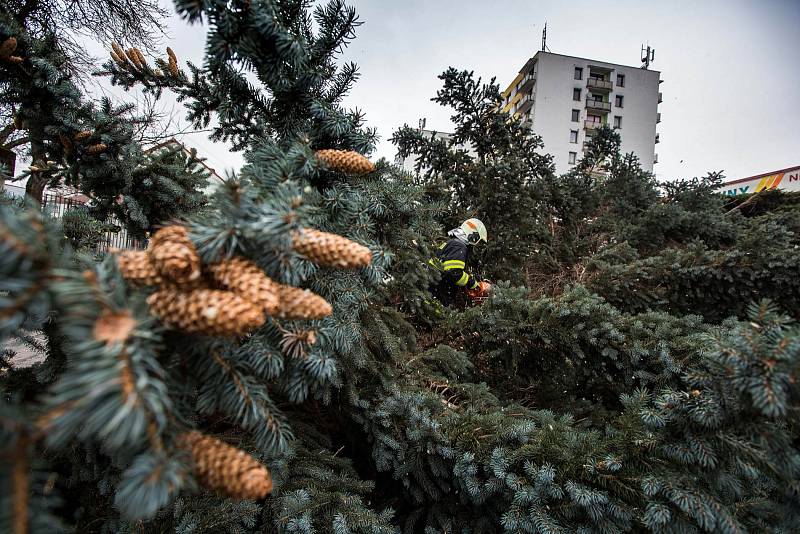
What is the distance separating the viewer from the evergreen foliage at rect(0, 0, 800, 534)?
18.6 inches

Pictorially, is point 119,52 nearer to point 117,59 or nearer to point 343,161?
point 117,59

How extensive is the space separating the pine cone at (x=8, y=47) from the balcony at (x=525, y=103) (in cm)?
3555

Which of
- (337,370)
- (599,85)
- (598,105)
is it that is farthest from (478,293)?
(599,85)

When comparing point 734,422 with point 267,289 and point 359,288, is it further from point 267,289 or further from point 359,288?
point 267,289

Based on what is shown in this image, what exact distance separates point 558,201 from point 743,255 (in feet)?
7.16

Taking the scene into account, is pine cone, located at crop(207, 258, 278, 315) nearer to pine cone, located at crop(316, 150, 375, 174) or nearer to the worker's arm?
pine cone, located at crop(316, 150, 375, 174)

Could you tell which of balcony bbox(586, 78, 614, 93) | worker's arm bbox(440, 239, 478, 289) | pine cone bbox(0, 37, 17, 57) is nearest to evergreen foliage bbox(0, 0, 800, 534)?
pine cone bbox(0, 37, 17, 57)

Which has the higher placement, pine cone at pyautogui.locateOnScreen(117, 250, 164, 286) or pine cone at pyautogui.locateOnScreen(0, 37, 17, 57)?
pine cone at pyautogui.locateOnScreen(0, 37, 17, 57)

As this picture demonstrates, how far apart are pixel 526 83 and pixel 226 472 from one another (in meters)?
38.6

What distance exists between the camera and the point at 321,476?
1.38 m

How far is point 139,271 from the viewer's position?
597mm

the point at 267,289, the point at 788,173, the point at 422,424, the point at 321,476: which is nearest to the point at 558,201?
the point at 422,424

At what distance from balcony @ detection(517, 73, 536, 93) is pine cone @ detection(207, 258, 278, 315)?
3760cm

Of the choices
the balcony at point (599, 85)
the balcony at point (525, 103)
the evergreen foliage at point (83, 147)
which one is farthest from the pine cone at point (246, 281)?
the balcony at point (599, 85)
